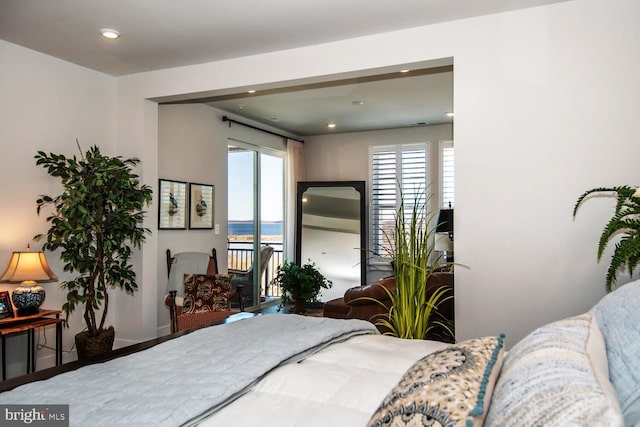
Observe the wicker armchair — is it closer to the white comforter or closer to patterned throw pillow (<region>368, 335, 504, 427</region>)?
the white comforter

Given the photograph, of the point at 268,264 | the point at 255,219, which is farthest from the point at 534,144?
the point at 268,264

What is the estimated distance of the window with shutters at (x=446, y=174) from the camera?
22.1ft

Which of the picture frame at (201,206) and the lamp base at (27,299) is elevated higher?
the picture frame at (201,206)

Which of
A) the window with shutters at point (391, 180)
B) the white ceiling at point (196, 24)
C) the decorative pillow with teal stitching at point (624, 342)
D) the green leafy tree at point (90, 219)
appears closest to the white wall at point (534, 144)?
the white ceiling at point (196, 24)

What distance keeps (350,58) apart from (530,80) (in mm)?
1306

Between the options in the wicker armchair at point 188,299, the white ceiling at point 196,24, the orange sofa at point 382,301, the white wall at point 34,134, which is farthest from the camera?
the wicker armchair at point 188,299

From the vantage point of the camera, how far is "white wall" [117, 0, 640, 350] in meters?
2.90

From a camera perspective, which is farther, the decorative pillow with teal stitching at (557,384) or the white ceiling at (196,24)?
the white ceiling at (196,24)

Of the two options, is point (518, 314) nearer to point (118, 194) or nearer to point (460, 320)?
point (460, 320)

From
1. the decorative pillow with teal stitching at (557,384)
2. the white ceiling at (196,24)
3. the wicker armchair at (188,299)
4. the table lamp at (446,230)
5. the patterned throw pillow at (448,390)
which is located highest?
the white ceiling at (196,24)

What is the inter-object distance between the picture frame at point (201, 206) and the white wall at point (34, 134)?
132 centimetres

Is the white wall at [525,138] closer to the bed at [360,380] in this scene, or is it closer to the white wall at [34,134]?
the white wall at [34,134]

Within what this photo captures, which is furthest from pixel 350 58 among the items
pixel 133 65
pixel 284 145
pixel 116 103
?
pixel 284 145

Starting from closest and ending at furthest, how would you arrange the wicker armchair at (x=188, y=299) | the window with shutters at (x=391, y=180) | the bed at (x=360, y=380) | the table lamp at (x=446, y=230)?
the bed at (x=360, y=380) → the wicker armchair at (x=188, y=299) → the table lamp at (x=446, y=230) → the window with shutters at (x=391, y=180)
